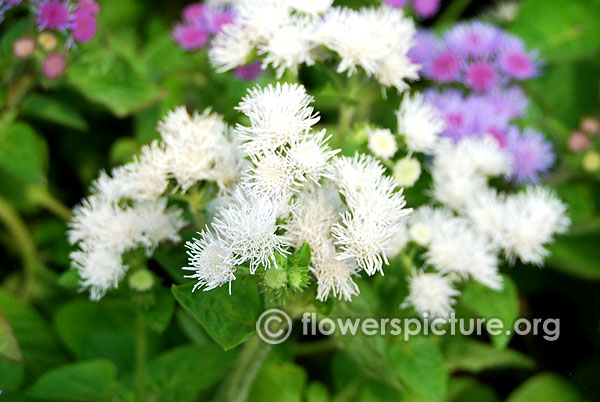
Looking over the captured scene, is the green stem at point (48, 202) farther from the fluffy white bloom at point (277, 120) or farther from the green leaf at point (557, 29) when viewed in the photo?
the green leaf at point (557, 29)

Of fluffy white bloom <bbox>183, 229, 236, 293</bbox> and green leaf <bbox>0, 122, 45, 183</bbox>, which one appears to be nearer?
fluffy white bloom <bbox>183, 229, 236, 293</bbox>

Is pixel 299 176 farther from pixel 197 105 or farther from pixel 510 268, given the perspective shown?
pixel 510 268

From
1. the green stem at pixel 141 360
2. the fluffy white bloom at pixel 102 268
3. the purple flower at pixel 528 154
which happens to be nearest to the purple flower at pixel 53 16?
the fluffy white bloom at pixel 102 268

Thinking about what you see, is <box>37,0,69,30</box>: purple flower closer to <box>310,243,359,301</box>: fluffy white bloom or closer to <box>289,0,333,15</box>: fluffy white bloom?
<box>289,0,333,15</box>: fluffy white bloom

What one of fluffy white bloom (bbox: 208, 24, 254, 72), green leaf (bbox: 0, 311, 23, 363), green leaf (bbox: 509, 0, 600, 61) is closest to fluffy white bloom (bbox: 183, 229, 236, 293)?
green leaf (bbox: 0, 311, 23, 363)

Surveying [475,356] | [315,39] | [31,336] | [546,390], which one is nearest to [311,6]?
[315,39]

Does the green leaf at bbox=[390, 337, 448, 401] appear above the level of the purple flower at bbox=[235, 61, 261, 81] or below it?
below
